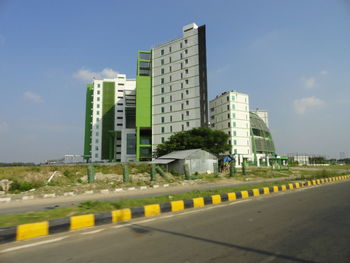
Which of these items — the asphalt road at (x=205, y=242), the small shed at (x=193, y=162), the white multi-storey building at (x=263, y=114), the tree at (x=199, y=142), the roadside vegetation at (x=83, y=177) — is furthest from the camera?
the white multi-storey building at (x=263, y=114)

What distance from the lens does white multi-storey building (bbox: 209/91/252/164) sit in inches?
2704

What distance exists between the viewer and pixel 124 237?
16.2 feet

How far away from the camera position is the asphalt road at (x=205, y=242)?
3.71 m

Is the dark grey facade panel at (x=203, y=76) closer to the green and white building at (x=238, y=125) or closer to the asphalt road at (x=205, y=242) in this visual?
the green and white building at (x=238, y=125)

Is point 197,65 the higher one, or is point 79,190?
point 197,65

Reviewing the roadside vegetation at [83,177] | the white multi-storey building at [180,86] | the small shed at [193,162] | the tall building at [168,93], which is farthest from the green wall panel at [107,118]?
the roadside vegetation at [83,177]

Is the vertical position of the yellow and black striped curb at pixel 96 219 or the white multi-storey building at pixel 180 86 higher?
the white multi-storey building at pixel 180 86

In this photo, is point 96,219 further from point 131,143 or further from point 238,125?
point 131,143

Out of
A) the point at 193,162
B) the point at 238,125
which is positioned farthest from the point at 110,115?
the point at 193,162

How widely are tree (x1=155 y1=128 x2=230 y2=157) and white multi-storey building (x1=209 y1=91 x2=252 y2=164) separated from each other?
22.5m

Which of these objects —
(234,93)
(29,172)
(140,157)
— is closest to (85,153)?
(140,157)

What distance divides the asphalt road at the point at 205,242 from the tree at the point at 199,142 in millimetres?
37233

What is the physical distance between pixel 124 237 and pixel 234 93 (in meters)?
70.9

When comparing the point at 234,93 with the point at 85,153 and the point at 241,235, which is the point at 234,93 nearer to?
the point at 85,153
